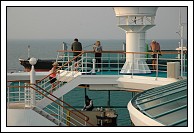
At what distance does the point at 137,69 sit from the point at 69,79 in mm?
3472

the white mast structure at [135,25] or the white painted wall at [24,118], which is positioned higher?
the white mast structure at [135,25]

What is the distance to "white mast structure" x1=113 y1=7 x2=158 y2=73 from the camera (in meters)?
21.0

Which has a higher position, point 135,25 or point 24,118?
point 135,25

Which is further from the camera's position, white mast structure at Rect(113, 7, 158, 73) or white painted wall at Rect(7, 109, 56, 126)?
white mast structure at Rect(113, 7, 158, 73)

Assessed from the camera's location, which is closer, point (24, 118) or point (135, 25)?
point (24, 118)

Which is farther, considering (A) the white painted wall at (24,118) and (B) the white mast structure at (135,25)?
(B) the white mast structure at (135,25)

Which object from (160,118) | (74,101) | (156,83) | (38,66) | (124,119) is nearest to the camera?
(160,118)

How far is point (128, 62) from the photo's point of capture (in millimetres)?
21406

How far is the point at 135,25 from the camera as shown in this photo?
21422mm

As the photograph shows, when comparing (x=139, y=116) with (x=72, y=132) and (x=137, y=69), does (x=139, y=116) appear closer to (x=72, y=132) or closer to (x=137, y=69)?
(x=72, y=132)

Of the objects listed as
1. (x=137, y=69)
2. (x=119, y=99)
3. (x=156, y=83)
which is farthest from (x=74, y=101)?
(x=156, y=83)

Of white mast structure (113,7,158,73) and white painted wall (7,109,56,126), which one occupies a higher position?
white mast structure (113,7,158,73)

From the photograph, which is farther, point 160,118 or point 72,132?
point 160,118

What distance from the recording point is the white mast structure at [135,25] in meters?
21.0
